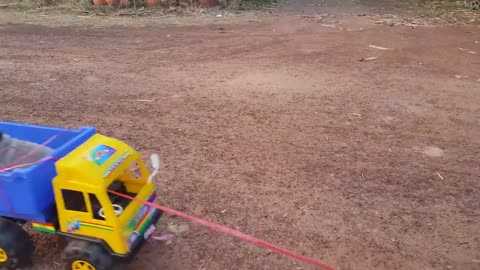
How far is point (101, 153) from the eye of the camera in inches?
117

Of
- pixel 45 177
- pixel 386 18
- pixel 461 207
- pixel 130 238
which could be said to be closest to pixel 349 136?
pixel 461 207

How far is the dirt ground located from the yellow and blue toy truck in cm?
36

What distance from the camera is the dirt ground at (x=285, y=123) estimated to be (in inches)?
138

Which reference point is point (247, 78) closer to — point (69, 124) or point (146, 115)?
point (146, 115)

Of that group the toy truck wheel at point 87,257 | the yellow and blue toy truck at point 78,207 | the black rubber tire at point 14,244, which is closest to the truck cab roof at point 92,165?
the yellow and blue toy truck at point 78,207

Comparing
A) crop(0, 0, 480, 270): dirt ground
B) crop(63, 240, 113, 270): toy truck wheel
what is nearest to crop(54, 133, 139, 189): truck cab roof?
crop(63, 240, 113, 270): toy truck wheel

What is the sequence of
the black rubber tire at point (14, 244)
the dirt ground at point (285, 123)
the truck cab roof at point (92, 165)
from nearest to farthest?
1. the truck cab roof at point (92, 165)
2. the black rubber tire at point (14, 244)
3. the dirt ground at point (285, 123)

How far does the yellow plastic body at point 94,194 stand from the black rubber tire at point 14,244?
31 cm

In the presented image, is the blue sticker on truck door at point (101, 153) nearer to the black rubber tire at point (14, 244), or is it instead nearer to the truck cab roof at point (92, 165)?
the truck cab roof at point (92, 165)

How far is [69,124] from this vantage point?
5.25 meters

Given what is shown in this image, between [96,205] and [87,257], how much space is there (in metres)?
0.31

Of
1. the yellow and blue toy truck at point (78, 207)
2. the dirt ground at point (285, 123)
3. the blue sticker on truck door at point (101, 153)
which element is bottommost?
the dirt ground at point (285, 123)

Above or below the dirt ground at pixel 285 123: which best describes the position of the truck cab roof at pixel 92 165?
above

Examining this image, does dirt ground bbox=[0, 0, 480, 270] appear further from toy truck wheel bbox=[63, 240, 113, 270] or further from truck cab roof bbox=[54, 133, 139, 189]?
truck cab roof bbox=[54, 133, 139, 189]
